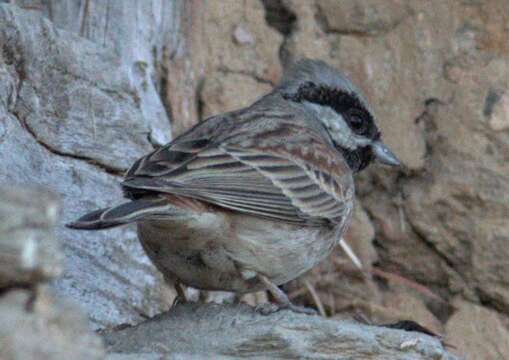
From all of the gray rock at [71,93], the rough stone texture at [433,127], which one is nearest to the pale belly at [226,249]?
the gray rock at [71,93]

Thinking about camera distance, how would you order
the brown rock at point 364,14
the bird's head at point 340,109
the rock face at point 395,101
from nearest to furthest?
the bird's head at point 340,109 → the rock face at point 395,101 → the brown rock at point 364,14

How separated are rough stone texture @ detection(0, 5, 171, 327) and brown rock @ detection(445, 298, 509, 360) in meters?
1.95

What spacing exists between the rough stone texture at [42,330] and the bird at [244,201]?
3.66 ft

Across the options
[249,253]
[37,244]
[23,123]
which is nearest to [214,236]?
[249,253]

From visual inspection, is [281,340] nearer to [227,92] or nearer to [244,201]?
[244,201]

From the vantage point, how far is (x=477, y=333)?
7.39 meters

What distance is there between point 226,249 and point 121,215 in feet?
2.71

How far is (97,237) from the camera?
625 centimetres

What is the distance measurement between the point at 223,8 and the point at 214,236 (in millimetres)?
2753

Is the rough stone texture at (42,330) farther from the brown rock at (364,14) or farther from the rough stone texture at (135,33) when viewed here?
the brown rock at (364,14)

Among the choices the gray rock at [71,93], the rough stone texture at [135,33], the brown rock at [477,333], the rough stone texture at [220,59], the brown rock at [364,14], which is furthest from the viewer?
the brown rock at [364,14]

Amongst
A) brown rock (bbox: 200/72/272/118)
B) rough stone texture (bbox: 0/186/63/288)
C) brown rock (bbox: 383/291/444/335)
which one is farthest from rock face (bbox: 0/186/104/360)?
brown rock (bbox: 383/291/444/335)

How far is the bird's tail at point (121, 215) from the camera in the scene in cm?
440

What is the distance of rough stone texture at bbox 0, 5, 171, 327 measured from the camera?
5984 mm
